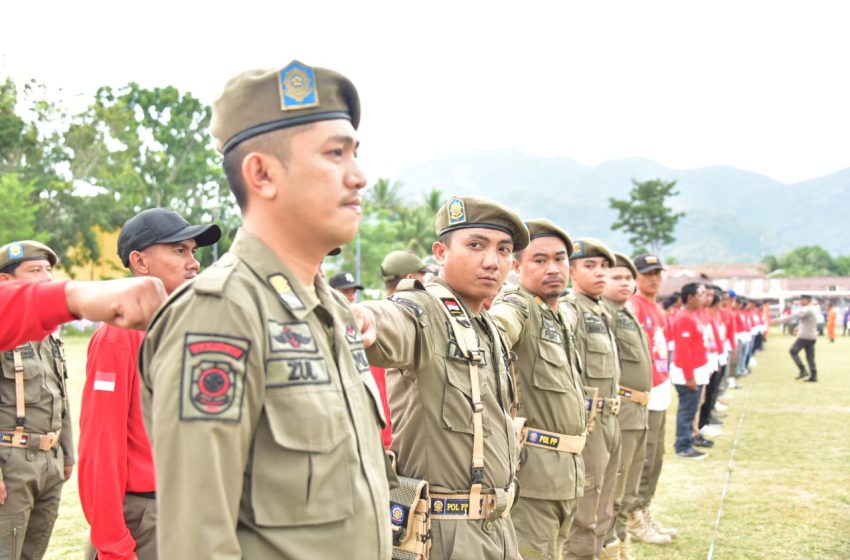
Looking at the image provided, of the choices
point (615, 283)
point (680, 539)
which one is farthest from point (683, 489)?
point (615, 283)

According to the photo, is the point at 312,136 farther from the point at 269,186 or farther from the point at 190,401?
the point at 190,401

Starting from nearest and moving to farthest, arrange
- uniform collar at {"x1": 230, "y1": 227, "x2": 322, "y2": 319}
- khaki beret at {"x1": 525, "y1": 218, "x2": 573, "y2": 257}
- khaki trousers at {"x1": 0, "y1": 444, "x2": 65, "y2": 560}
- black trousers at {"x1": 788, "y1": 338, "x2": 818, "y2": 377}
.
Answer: uniform collar at {"x1": 230, "y1": 227, "x2": 322, "y2": 319}
khaki trousers at {"x1": 0, "y1": 444, "x2": 65, "y2": 560}
khaki beret at {"x1": 525, "y1": 218, "x2": 573, "y2": 257}
black trousers at {"x1": 788, "y1": 338, "x2": 818, "y2": 377}

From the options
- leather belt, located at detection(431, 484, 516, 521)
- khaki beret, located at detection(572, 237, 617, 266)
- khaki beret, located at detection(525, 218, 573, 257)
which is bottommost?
leather belt, located at detection(431, 484, 516, 521)

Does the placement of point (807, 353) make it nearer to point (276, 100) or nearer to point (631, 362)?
point (631, 362)

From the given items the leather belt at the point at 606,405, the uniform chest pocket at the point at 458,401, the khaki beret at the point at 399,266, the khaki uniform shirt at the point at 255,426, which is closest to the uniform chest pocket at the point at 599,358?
the leather belt at the point at 606,405

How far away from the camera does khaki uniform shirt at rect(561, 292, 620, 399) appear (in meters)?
5.56

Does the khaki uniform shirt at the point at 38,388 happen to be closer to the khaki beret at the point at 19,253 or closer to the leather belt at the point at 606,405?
the khaki beret at the point at 19,253

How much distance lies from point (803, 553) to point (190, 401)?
659cm

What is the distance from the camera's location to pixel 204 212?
52812 millimetres

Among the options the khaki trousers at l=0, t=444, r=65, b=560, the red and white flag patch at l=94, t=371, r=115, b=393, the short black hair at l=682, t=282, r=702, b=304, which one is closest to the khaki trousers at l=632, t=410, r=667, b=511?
the short black hair at l=682, t=282, r=702, b=304

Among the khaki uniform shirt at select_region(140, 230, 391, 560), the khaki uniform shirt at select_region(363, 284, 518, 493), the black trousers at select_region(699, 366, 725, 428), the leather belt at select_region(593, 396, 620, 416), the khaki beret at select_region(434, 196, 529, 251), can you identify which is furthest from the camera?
the black trousers at select_region(699, 366, 725, 428)

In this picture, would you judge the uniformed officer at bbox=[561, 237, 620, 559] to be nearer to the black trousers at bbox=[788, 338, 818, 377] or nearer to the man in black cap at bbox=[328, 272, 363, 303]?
the man in black cap at bbox=[328, 272, 363, 303]

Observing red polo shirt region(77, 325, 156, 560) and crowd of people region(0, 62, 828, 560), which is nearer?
crowd of people region(0, 62, 828, 560)

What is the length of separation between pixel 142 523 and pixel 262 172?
2008 millimetres
